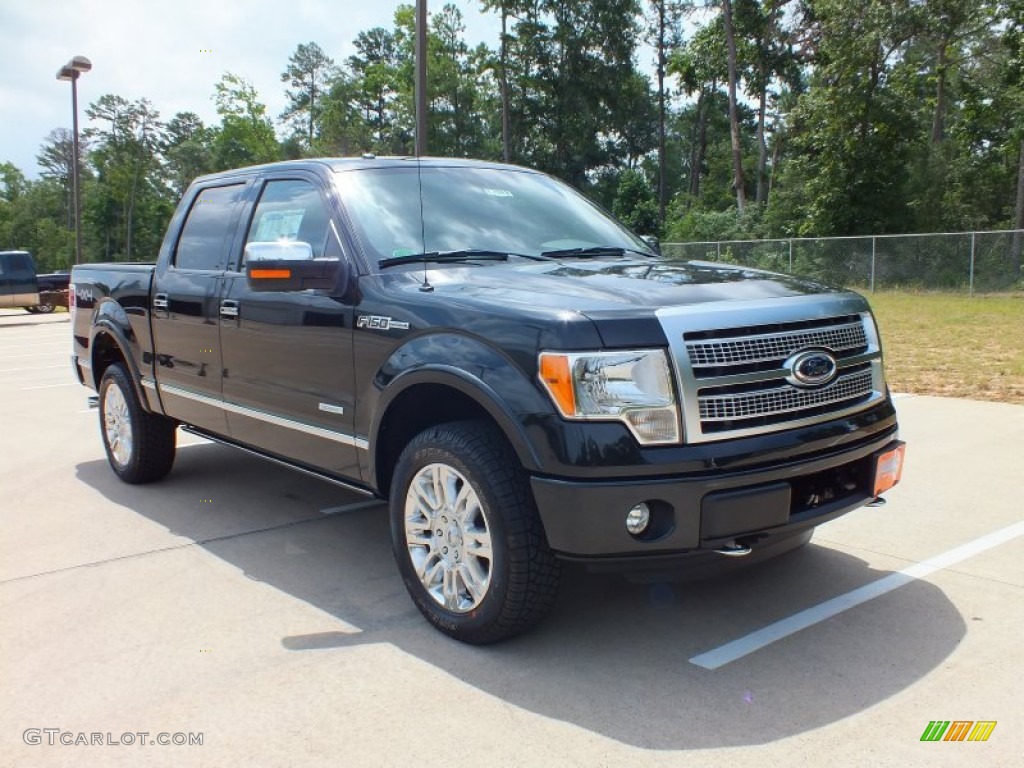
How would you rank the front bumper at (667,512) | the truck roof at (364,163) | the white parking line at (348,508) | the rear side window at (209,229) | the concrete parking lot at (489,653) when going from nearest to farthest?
the concrete parking lot at (489,653)
the front bumper at (667,512)
the truck roof at (364,163)
the rear side window at (209,229)
the white parking line at (348,508)

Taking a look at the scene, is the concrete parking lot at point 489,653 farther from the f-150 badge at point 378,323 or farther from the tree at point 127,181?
the tree at point 127,181

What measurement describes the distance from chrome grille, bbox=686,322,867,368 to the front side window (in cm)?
200

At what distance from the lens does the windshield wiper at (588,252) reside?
14.5ft

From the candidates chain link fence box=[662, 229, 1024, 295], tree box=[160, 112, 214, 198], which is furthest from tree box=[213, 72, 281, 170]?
chain link fence box=[662, 229, 1024, 295]

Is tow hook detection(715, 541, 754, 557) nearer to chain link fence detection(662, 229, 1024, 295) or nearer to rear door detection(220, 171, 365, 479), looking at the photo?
rear door detection(220, 171, 365, 479)

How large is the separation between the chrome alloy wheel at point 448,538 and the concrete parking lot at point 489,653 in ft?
0.77

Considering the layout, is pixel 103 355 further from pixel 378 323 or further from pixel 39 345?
pixel 39 345

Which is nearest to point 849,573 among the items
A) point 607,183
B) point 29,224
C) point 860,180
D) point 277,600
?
point 277,600

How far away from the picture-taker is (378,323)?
12.6 ft

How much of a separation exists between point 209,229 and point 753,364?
11.3 feet

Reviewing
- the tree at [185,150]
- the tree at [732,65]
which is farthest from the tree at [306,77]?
the tree at [732,65]

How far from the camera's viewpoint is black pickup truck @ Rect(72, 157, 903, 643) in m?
3.10

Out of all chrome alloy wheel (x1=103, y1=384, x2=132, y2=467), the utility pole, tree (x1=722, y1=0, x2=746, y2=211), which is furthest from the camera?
tree (x1=722, y1=0, x2=746, y2=211)

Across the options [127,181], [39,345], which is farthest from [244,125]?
[39,345]
